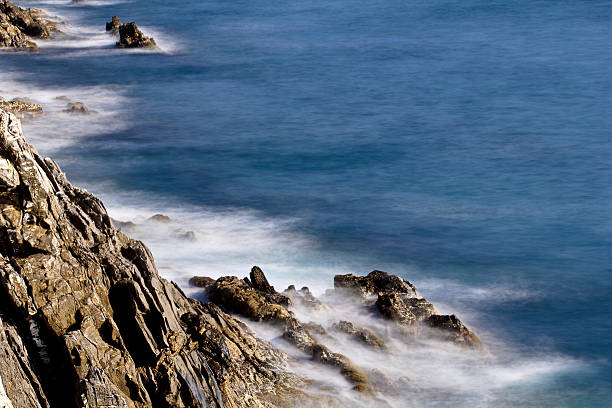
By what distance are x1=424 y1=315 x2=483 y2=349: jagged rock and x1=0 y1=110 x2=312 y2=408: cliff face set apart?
9.62 meters

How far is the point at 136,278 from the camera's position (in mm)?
20500

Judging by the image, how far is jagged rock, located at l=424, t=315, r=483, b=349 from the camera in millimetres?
30484

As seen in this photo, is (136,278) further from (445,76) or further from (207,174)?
(445,76)

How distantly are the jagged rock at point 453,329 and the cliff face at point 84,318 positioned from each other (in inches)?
379

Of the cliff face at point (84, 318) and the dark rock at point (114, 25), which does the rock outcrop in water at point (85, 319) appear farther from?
the dark rock at point (114, 25)

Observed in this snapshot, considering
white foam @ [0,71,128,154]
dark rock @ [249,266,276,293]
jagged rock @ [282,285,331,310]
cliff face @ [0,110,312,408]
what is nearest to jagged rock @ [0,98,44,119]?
white foam @ [0,71,128,154]

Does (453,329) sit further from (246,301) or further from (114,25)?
(114,25)

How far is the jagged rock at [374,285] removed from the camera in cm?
3266

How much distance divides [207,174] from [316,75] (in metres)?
26.4

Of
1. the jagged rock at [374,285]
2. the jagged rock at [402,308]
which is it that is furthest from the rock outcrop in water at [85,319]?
the jagged rock at [374,285]

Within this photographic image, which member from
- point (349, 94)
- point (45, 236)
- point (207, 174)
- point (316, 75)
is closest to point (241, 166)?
point (207, 174)

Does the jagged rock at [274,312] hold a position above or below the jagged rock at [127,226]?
below

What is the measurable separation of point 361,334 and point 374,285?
3.89 meters

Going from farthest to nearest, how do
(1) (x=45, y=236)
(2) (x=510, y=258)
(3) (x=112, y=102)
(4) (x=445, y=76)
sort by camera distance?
(4) (x=445, y=76), (3) (x=112, y=102), (2) (x=510, y=258), (1) (x=45, y=236)
